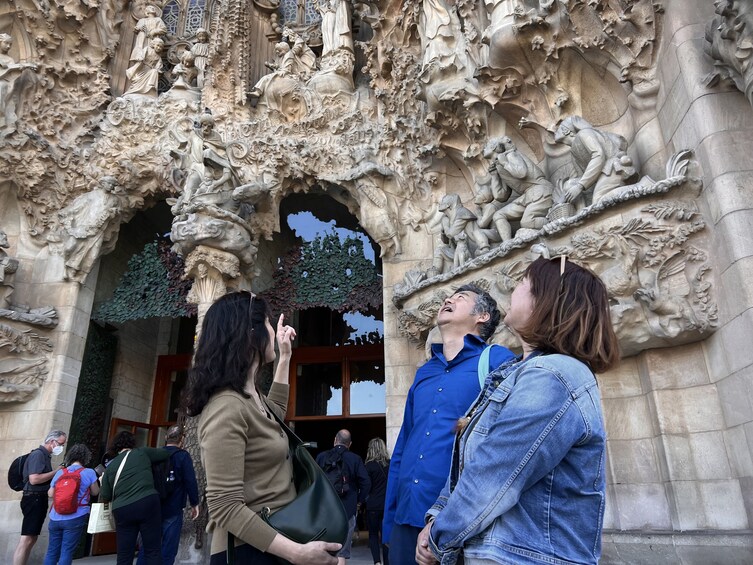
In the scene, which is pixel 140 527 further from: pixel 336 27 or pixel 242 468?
pixel 336 27

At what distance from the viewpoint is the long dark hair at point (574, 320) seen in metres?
1.22

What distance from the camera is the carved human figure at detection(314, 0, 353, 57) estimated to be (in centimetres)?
895

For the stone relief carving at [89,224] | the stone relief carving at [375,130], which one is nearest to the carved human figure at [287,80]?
the stone relief carving at [375,130]

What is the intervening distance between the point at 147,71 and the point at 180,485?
7.98 m

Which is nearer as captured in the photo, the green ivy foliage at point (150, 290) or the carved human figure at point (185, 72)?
the green ivy foliage at point (150, 290)

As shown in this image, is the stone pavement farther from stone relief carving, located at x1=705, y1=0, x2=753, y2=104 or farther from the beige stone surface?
stone relief carving, located at x1=705, y1=0, x2=753, y2=104

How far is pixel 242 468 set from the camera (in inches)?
54.6

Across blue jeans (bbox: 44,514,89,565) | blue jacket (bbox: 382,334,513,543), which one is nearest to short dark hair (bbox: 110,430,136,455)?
blue jeans (bbox: 44,514,89,565)

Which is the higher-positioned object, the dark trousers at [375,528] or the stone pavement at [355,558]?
the dark trousers at [375,528]

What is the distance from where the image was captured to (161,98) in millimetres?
9078

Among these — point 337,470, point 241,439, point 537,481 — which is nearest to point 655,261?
point 337,470

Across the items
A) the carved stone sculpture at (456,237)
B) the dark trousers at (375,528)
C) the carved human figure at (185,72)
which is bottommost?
the dark trousers at (375,528)

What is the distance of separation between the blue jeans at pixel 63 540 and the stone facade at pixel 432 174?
136 inches

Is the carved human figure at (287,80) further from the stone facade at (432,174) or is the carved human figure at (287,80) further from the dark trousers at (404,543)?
the dark trousers at (404,543)
